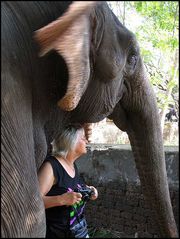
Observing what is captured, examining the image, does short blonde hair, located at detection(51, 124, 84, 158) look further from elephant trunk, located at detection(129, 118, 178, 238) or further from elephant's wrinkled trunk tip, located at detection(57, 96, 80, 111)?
elephant's wrinkled trunk tip, located at detection(57, 96, 80, 111)

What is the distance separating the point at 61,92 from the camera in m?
1.64

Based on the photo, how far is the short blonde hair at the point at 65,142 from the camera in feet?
8.41

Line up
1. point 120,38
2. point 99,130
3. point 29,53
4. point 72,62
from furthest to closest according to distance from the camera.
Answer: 1. point 99,130
2. point 120,38
3. point 29,53
4. point 72,62

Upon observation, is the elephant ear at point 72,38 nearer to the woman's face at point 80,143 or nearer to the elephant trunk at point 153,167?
the elephant trunk at point 153,167

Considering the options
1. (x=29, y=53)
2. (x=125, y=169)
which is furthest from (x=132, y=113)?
(x=125, y=169)

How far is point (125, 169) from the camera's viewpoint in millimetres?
4004

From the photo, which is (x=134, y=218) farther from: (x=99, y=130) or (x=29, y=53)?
(x=29, y=53)

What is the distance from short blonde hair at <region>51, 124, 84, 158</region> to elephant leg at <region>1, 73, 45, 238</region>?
1.17 m

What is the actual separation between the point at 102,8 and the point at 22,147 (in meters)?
0.56

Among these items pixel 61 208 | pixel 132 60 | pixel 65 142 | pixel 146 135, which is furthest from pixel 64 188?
pixel 132 60

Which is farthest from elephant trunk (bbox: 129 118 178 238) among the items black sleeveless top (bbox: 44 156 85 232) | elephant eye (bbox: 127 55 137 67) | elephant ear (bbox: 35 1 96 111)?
elephant ear (bbox: 35 1 96 111)

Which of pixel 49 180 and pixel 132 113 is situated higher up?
pixel 132 113

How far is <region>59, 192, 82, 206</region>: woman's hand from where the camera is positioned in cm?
230

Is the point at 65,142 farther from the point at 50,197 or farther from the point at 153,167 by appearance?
the point at 153,167
